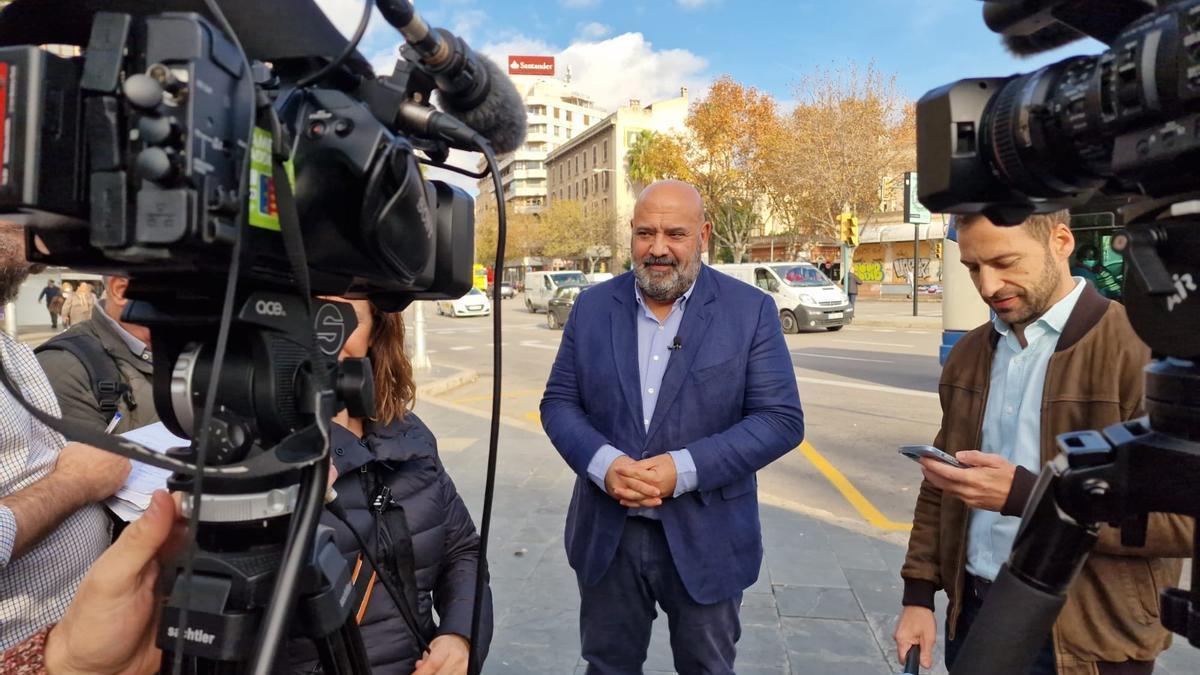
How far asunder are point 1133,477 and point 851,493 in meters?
4.70

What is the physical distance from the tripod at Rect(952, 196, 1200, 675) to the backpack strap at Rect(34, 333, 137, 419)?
7.26 feet

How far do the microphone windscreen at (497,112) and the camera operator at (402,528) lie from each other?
0.80 m

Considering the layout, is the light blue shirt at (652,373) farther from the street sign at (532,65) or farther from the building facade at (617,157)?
the street sign at (532,65)

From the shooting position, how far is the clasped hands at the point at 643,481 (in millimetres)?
2189

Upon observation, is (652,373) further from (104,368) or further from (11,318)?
(11,318)

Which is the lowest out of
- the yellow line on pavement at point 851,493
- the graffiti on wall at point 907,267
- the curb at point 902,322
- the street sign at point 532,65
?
the yellow line on pavement at point 851,493

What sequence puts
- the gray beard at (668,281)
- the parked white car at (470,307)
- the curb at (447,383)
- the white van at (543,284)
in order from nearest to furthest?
the gray beard at (668,281), the curb at (447,383), the white van at (543,284), the parked white car at (470,307)

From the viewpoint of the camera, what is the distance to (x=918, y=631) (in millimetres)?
1879

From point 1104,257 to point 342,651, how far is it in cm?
852

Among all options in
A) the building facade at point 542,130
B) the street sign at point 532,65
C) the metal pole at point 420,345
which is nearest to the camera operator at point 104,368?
the metal pole at point 420,345

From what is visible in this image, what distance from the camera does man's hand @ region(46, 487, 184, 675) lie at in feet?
3.21

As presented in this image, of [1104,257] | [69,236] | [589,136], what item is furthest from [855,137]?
[589,136]

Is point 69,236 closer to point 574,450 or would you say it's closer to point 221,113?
point 221,113

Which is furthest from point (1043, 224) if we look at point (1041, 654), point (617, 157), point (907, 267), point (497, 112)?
point (617, 157)
